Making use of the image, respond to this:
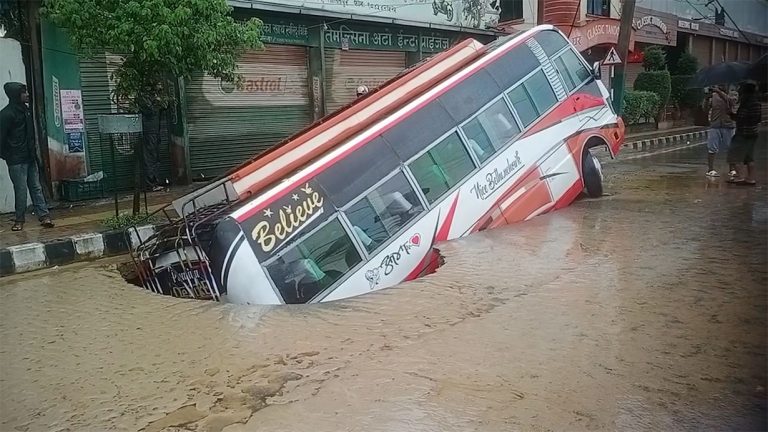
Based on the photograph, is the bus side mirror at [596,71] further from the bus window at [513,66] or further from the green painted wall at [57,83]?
the green painted wall at [57,83]

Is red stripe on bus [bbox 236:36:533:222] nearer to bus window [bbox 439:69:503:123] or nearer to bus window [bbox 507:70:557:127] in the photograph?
bus window [bbox 439:69:503:123]

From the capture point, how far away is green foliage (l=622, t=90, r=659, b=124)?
76.1 feet

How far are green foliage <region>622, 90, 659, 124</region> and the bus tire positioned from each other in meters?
14.9

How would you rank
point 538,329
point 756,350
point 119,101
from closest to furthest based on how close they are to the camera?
point 756,350 → point 538,329 → point 119,101

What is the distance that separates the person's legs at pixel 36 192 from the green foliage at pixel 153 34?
148 centimetres

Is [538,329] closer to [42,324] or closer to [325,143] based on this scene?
[325,143]

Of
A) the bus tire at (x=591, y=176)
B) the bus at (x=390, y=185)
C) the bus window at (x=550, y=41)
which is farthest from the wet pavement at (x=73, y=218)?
the bus tire at (x=591, y=176)

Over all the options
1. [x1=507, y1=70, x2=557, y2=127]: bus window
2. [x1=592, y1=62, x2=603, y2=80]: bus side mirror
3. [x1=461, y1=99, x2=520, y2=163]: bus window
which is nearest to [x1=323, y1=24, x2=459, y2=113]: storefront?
[x1=592, y1=62, x2=603, y2=80]: bus side mirror

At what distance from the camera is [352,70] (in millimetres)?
15297

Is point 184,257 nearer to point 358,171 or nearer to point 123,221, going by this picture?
point 358,171

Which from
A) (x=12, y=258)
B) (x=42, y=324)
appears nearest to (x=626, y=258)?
(x=42, y=324)

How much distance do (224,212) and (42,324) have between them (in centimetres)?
168

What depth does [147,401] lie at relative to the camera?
11.9ft

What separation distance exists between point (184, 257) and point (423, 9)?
12665 millimetres
